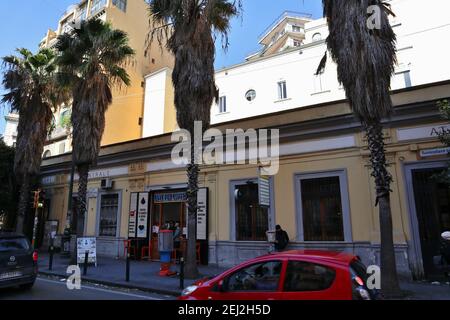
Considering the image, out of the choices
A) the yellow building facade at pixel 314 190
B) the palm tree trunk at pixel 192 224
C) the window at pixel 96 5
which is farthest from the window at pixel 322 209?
the window at pixel 96 5

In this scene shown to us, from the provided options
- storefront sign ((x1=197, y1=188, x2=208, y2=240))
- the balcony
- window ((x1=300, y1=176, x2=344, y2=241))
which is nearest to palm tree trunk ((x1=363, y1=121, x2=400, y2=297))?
window ((x1=300, y1=176, x2=344, y2=241))

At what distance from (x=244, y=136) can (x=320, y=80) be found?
1594 centimetres

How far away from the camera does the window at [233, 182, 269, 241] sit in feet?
45.7

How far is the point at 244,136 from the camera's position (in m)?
14.7

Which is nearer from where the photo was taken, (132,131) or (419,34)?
(419,34)

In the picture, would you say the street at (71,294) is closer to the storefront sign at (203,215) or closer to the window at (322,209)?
the storefront sign at (203,215)

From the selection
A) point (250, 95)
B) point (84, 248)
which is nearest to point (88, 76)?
point (84, 248)

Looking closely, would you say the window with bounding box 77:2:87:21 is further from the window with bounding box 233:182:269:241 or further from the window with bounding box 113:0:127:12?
the window with bounding box 233:182:269:241

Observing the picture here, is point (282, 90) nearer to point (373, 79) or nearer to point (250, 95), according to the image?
point (250, 95)

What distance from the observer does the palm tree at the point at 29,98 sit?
19188 millimetres

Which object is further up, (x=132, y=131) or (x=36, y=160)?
(x=132, y=131)

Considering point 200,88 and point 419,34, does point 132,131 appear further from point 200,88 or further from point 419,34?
point 419,34

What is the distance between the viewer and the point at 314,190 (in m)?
13.1
